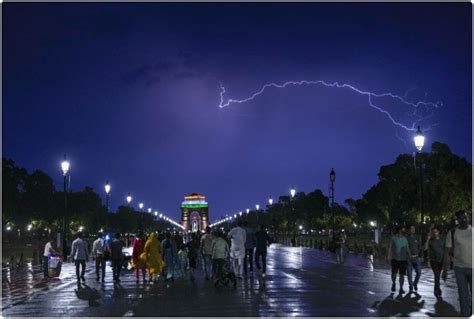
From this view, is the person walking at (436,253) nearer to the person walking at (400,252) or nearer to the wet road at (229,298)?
the wet road at (229,298)

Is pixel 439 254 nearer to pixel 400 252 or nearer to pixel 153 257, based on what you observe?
pixel 400 252

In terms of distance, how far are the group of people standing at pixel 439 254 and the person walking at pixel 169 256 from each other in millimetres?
8693

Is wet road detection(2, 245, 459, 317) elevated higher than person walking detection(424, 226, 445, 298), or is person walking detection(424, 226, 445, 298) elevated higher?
person walking detection(424, 226, 445, 298)

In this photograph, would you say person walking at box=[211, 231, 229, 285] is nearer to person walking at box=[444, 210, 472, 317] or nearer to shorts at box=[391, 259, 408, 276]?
shorts at box=[391, 259, 408, 276]

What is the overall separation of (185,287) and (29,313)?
7.55m

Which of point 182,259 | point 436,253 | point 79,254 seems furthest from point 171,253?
point 436,253

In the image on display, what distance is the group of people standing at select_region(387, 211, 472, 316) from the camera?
13.3 m

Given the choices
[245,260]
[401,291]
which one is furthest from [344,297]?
[245,260]

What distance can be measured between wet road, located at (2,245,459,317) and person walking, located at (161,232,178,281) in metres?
0.52

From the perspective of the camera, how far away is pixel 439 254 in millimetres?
18844

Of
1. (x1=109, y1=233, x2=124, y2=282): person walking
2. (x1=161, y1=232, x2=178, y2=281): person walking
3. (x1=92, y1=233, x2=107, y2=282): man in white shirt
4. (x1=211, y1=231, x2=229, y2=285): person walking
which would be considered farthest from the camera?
(x1=92, y1=233, x2=107, y2=282): man in white shirt

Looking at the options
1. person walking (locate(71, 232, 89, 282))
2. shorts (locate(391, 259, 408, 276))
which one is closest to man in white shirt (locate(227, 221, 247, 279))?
person walking (locate(71, 232, 89, 282))

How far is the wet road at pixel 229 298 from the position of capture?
15745mm

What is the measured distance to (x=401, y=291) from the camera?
64.1 ft
